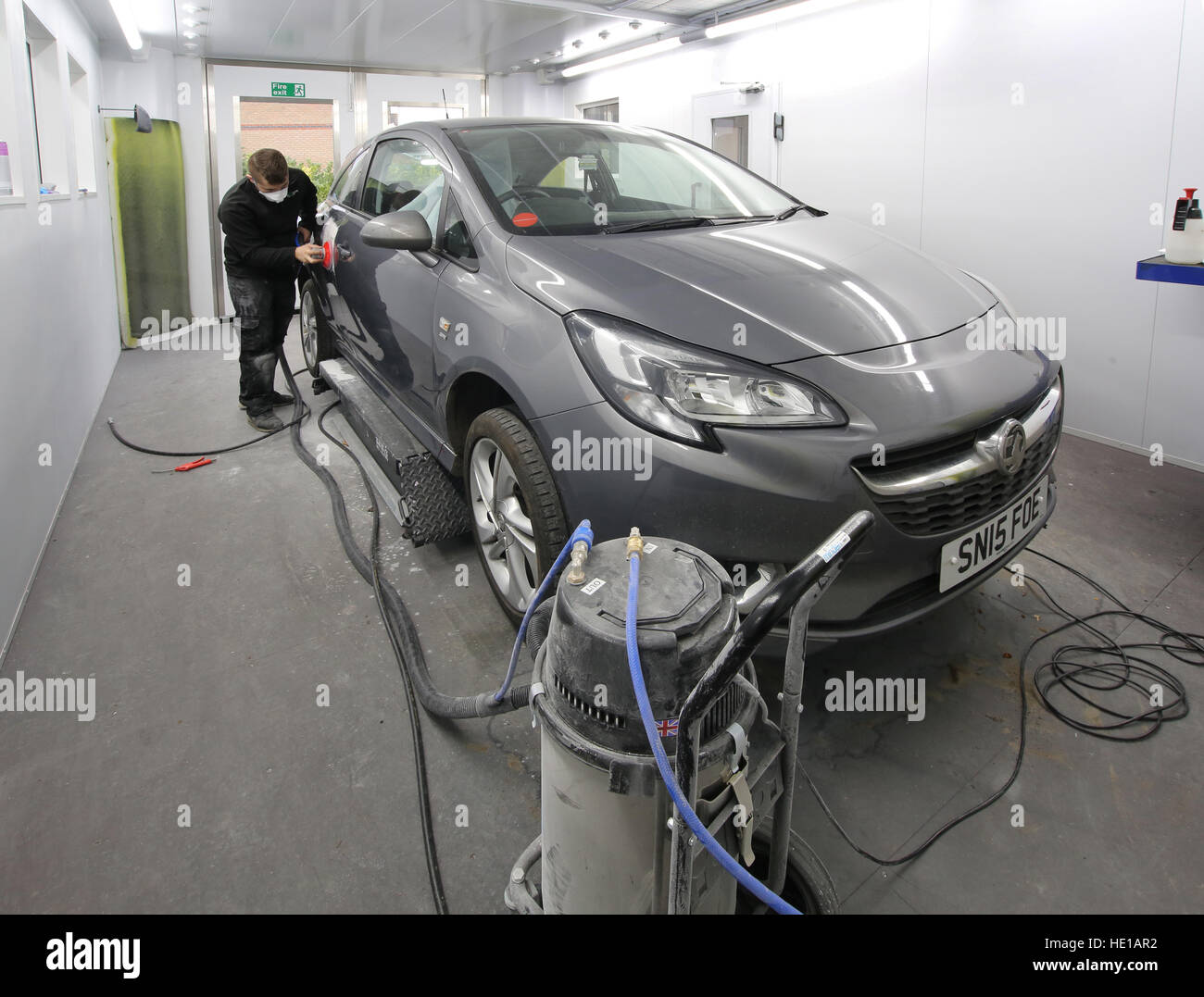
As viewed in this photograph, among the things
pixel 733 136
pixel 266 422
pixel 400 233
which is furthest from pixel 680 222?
pixel 733 136

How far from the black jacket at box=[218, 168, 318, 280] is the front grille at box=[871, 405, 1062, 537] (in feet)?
11.6

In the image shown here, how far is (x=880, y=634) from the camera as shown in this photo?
5.65 feet

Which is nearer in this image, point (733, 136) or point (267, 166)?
point (267, 166)

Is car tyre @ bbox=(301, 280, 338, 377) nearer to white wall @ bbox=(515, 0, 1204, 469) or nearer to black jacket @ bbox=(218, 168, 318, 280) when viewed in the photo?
Result: black jacket @ bbox=(218, 168, 318, 280)

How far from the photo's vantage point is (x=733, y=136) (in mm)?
6461

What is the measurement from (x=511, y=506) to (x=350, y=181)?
8.06 ft

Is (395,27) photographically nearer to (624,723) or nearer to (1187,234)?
(1187,234)

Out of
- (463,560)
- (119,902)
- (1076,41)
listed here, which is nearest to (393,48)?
(1076,41)

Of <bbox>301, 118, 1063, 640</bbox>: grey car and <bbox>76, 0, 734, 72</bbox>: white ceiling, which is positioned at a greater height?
<bbox>76, 0, 734, 72</bbox>: white ceiling

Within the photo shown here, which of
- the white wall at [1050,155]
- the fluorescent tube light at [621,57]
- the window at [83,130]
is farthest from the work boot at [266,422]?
the fluorescent tube light at [621,57]

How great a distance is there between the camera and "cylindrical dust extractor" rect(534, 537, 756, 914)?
3.55 ft

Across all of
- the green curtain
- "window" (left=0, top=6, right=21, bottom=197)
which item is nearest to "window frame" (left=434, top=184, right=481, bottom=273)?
"window" (left=0, top=6, right=21, bottom=197)

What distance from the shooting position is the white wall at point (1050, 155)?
367 centimetres
